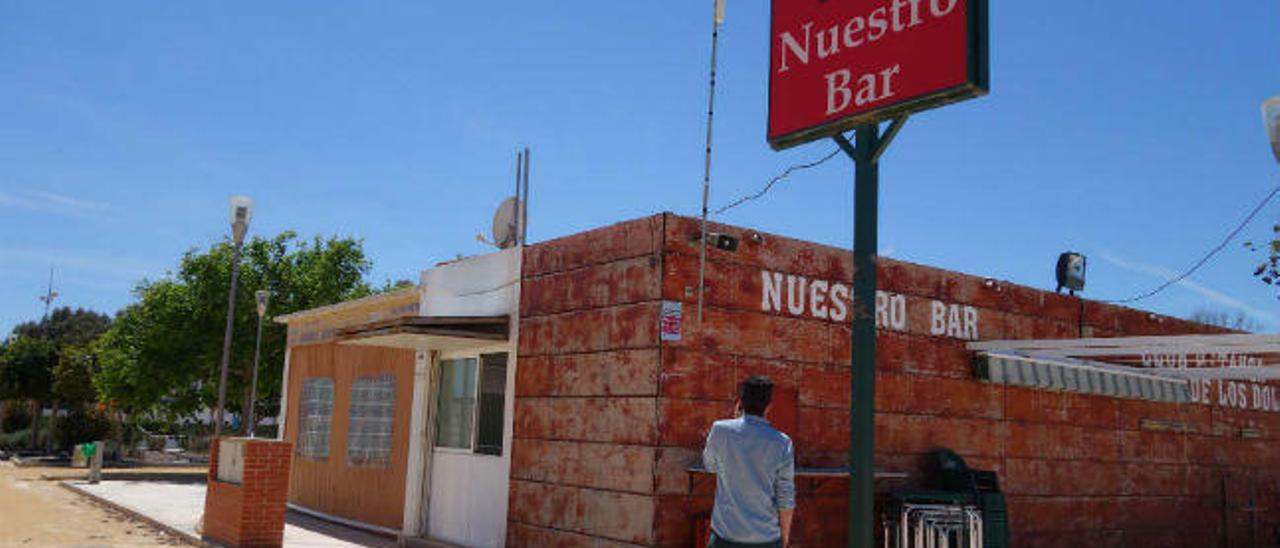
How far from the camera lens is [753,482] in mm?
4785

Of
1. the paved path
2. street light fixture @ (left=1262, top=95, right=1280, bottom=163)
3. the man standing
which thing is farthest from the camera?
the paved path

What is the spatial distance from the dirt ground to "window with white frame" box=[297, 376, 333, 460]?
8.00 ft

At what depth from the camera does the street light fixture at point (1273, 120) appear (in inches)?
314

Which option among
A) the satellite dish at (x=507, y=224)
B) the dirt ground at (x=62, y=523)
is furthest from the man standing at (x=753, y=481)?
the dirt ground at (x=62, y=523)

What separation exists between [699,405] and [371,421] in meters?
6.60

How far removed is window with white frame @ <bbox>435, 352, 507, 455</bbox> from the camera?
10.7 m

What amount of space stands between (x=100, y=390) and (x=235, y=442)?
20.6m

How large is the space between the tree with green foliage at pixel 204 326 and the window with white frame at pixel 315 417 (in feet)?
41.9

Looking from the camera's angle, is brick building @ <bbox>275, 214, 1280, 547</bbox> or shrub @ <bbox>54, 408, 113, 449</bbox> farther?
shrub @ <bbox>54, 408, 113, 449</bbox>

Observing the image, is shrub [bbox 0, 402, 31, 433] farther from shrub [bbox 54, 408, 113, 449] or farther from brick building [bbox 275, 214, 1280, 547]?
brick building [bbox 275, 214, 1280, 547]

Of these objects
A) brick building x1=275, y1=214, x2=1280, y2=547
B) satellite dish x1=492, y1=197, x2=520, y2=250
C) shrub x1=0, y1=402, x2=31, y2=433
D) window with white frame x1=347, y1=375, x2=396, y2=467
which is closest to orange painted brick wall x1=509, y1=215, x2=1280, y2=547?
brick building x1=275, y1=214, x2=1280, y2=547

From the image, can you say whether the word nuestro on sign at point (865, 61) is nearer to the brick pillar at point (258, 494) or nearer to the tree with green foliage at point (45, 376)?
the brick pillar at point (258, 494)

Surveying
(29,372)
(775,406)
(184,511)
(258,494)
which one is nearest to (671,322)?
(775,406)

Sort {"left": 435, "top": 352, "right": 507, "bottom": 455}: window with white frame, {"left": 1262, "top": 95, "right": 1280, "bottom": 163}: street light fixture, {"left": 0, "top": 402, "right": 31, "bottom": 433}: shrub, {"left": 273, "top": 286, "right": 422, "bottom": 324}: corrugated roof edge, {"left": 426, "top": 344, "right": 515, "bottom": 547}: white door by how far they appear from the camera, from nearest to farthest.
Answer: {"left": 1262, "top": 95, "right": 1280, "bottom": 163}: street light fixture
{"left": 426, "top": 344, "right": 515, "bottom": 547}: white door
{"left": 435, "top": 352, "right": 507, "bottom": 455}: window with white frame
{"left": 273, "top": 286, "right": 422, "bottom": 324}: corrugated roof edge
{"left": 0, "top": 402, "right": 31, "bottom": 433}: shrub
